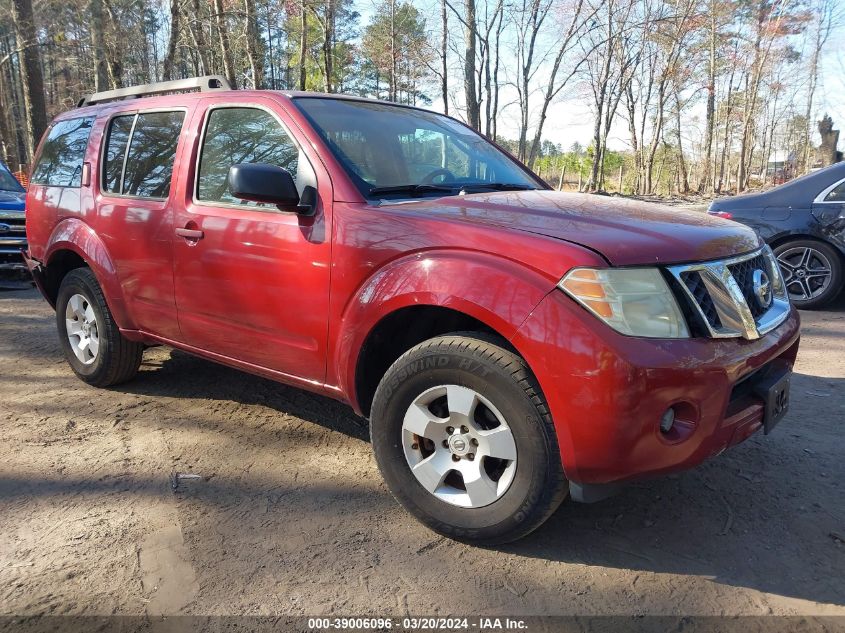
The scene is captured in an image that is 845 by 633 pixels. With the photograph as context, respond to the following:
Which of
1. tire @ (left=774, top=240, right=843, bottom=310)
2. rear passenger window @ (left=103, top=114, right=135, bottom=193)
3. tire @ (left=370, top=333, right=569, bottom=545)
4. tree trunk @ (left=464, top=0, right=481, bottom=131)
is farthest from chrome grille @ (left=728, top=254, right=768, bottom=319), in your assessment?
tree trunk @ (left=464, top=0, right=481, bottom=131)

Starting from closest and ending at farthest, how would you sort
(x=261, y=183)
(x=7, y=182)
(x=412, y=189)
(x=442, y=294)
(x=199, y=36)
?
1. (x=442, y=294)
2. (x=261, y=183)
3. (x=412, y=189)
4. (x=7, y=182)
5. (x=199, y=36)

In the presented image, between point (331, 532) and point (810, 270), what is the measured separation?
598 cm

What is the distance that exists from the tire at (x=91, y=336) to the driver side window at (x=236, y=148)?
126 cm

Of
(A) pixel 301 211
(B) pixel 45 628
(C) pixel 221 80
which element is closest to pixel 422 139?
(A) pixel 301 211

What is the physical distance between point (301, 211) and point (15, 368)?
3.22m

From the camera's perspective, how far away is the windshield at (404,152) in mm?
2908

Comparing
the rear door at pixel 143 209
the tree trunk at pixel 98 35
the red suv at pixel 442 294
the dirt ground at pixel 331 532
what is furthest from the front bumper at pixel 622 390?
the tree trunk at pixel 98 35

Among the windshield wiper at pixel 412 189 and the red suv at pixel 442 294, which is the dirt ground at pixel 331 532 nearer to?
the red suv at pixel 442 294

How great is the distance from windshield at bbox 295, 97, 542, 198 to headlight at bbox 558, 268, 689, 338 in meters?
1.12

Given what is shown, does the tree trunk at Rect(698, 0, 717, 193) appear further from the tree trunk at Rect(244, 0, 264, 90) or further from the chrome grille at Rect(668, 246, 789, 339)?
the chrome grille at Rect(668, 246, 789, 339)

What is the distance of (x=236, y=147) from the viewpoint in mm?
3219

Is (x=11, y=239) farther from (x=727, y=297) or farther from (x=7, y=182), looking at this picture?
(x=727, y=297)

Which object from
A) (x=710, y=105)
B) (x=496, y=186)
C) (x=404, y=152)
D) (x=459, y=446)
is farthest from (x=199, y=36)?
(x=710, y=105)

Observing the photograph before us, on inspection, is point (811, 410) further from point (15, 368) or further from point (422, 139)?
point (15, 368)
